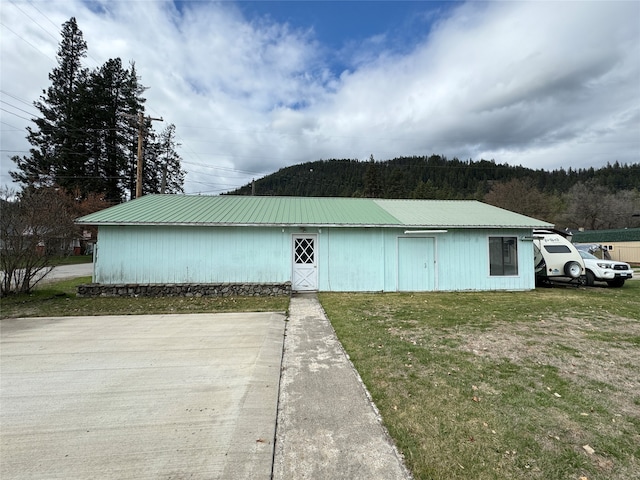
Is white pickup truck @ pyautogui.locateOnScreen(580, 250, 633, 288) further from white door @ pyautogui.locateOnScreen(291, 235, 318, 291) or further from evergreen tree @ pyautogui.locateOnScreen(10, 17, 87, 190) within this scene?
evergreen tree @ pyautogui.locateOnScreen(10, 17, 87, 190)

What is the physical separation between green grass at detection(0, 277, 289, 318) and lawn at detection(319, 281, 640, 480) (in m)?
3.08

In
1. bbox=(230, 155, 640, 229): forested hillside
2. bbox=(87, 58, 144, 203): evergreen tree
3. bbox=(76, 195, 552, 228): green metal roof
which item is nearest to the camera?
bbox=(76, 195, 552, 228): green metal roof

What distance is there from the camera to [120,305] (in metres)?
8.54

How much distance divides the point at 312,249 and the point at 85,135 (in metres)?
28.6

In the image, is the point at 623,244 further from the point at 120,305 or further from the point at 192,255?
the point at 120,305

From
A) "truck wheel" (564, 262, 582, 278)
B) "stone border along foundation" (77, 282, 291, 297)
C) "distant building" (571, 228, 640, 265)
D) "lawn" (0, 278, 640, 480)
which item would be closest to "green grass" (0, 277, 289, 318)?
"lawn" (0, 278, 640, 480)

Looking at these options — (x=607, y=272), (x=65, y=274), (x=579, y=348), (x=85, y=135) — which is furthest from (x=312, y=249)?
(x=85, y=135)

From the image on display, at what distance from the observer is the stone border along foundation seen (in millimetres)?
9812

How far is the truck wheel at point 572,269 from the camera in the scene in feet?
39.5

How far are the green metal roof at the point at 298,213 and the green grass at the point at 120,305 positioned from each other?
2460 mm

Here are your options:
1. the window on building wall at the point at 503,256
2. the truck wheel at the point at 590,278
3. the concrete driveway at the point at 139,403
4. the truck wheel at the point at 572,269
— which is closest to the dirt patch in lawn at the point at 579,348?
the concrete driveway at the point at 139,403

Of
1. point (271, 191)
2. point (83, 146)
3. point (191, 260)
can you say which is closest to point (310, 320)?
point (191, 260)

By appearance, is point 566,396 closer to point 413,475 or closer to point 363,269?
point 413,475

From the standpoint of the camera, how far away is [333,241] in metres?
10.8
